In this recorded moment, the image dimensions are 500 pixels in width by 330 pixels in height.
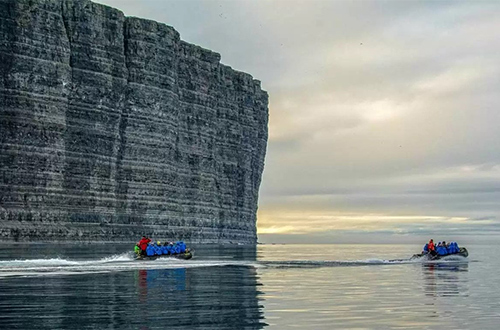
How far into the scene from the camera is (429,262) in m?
65.8

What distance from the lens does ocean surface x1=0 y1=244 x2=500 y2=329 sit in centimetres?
2339

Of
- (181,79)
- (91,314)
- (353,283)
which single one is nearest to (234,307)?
(91,314)

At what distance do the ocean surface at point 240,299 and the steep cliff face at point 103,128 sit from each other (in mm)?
60071

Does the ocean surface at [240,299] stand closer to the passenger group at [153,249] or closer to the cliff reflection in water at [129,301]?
the cliff reflection in water at [129,301]

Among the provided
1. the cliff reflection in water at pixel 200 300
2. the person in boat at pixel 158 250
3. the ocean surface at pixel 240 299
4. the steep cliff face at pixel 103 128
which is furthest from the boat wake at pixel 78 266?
the steep cliff face at pixel 103 128

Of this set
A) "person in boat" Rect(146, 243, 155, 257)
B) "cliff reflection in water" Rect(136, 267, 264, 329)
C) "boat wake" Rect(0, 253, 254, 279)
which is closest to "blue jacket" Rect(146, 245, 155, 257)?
"person in boat" Rect(146, 243, 155, 257)

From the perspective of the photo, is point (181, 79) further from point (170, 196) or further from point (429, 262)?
point (429, 262)

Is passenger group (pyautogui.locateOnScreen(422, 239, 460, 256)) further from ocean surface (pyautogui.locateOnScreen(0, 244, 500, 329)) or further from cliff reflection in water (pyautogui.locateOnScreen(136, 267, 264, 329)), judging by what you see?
cliff reflection in water (pyautogui.locateOnScreen(136, 267, 264, 329))

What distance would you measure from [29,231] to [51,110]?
15659 mm

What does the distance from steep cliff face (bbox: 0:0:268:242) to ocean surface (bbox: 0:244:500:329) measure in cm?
6007

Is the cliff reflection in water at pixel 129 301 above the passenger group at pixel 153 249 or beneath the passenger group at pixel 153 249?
beneath

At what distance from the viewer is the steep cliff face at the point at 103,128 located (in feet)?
349

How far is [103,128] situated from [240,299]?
88708mm

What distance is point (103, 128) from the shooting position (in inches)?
4579
